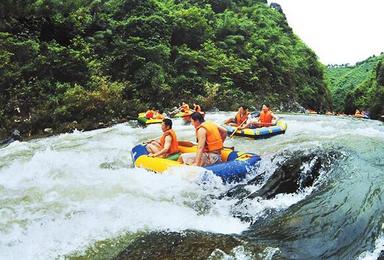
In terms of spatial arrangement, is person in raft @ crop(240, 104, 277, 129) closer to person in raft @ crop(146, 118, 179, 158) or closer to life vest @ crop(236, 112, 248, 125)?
life vest @ crop(236, 112, 248, 125)

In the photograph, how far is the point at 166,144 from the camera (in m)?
7.58

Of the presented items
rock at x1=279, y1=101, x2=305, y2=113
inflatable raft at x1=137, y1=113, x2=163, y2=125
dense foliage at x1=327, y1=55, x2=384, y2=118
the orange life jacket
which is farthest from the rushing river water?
dense foliage at x1=327, y1=55, x2=384, y2=118

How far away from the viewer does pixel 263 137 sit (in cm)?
1053

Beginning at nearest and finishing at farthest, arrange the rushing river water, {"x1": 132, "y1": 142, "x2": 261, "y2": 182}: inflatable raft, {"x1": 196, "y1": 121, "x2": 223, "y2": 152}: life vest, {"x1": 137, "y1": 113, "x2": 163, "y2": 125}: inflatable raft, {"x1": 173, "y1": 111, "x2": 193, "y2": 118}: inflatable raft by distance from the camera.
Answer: the rushing river water, {"x1": 132, "y1": 142, "x2": 261, "y2": 182}: inflatable raft, {"x1": 196, "y1": 121, "x2": 223, "y2": 152}: life vest, {"x1": 137, "y1": 113, "x2": 163, "y2": 125}: inflatable raft, {"x1": 173, "y1": 111, "x2": 193, "y2": 118}: inflatable raft

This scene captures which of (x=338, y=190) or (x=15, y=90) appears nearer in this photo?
(x=338, y=190)

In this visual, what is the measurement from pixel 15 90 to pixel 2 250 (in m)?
10.1

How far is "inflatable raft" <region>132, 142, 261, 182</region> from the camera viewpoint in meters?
6.45

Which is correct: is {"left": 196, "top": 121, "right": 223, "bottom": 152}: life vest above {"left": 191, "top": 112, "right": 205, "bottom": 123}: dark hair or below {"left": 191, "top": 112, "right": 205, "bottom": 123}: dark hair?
below

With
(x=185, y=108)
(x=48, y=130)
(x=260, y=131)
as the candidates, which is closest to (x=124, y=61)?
(x=185, y=108)


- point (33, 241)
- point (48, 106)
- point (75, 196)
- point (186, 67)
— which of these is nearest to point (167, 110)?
point (186, 67)

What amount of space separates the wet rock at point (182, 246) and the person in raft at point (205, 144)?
2349 mm

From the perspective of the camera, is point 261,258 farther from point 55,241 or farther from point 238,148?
point 238,148

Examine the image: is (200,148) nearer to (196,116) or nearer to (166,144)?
(196,116)

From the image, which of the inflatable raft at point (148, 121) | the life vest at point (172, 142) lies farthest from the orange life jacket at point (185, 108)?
the life vest at point (172, 142)
